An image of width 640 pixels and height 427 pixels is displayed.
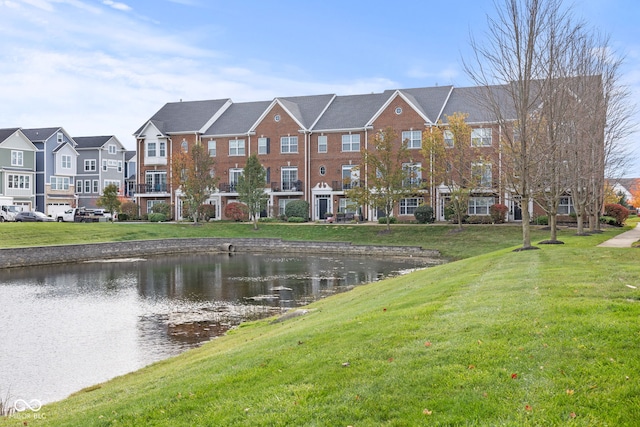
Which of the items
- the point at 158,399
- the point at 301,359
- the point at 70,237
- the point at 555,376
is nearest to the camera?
the point at 555,376

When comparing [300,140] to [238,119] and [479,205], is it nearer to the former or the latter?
Answer: [238,119]

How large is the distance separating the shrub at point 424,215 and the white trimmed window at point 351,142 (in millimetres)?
10168

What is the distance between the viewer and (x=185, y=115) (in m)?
65.8

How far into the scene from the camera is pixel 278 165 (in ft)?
197

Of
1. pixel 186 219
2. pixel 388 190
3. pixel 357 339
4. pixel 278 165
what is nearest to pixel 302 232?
pixel 388 190

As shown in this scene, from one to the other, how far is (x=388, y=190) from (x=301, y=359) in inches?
1591

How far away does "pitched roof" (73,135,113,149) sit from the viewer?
267 feet

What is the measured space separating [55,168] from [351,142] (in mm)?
41660

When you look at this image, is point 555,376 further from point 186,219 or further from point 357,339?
point 186,219

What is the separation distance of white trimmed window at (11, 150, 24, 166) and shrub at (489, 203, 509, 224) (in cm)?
5622

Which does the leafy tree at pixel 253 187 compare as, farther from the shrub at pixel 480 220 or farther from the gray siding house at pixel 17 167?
the gray siding house at pixel 17 167

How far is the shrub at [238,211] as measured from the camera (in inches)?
2260

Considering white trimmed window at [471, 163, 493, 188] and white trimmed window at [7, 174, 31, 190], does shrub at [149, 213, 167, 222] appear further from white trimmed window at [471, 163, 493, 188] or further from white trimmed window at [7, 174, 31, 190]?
white trimmed window at [471, 163, 493, 188]

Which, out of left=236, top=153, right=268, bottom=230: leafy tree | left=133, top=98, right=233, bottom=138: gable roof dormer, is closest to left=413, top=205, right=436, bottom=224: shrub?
left=236, top=153, right=268, bottom=230: leafy tree
